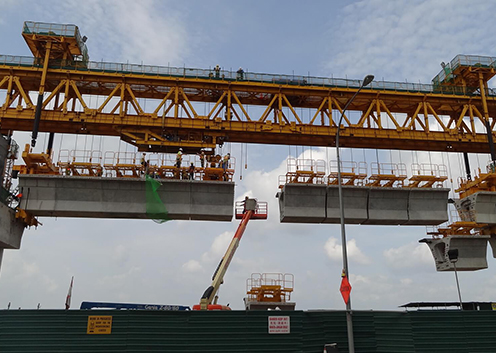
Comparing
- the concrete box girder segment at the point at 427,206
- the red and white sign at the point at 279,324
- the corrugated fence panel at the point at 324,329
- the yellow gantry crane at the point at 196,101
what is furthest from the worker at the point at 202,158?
the concrete box girder segment at the point at 427,206

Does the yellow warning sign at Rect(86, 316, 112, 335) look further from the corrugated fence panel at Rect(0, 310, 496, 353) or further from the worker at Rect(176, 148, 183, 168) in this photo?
the worker at Rect(176, 148, 183, 168)

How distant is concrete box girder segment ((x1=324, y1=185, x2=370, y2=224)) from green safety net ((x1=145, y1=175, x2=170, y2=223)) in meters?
9.51

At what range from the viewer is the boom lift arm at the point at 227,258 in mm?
21503

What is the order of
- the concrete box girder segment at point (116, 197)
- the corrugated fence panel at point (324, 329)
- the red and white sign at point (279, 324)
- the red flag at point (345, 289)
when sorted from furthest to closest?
the concrete box girder segment at point (116, 197)
the corrugated fence panel at point (324, 329)
the red and white sign at point (279, 324)
the red flag at point (345, 289)

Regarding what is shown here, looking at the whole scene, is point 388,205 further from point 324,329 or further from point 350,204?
point 324,329

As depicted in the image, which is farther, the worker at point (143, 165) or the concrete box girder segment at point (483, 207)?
the concrete box girder segment at point (483, 207)

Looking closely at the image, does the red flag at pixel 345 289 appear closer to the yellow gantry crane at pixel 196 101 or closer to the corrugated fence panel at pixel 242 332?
the corrugated fence panel at pixel 242 332

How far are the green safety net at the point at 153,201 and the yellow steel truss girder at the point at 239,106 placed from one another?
3.71 meters

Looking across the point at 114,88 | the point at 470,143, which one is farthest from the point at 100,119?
the point at 470,143

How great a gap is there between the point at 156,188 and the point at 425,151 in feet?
58.0

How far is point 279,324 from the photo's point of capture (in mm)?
16688

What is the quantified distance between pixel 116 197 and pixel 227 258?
24.3ft

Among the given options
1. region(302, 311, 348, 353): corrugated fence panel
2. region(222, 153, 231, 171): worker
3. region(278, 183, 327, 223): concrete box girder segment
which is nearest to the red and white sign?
region(302, 311, 348, 353): corrugated fence panel

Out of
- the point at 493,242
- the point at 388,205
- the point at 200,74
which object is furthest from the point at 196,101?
the point at 493,242
